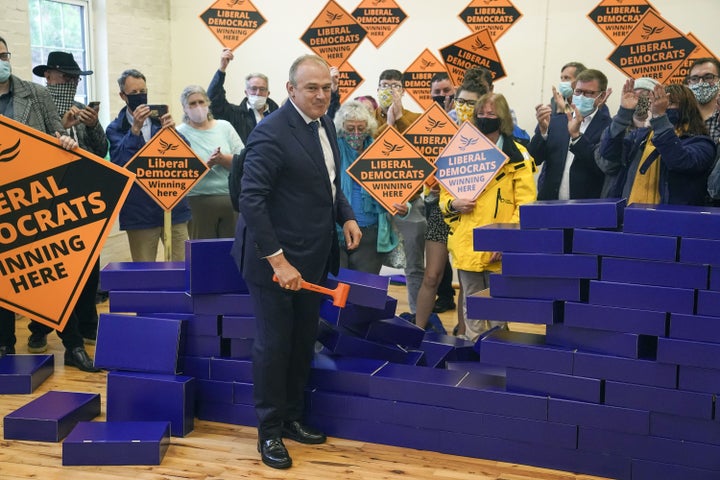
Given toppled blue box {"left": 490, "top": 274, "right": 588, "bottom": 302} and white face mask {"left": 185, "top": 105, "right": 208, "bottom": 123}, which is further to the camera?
white face mask {"left": 185, "top": 105, "right": 208, "bottom": 123}

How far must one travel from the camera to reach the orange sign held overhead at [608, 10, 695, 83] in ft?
16.8

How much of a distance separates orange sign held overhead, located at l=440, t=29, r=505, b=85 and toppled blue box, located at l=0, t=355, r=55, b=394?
3.26 m

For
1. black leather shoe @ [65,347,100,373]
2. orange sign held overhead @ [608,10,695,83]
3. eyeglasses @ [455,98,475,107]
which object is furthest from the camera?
orange sign held overhead @ [608,10,695,83]

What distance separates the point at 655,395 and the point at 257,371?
163cm

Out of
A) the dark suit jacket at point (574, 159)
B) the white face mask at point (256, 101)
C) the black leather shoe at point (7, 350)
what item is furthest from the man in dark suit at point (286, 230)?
the white face mask at point (256, 101)

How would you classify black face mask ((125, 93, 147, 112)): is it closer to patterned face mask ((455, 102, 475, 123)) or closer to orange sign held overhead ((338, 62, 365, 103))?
orange sign held overhead ((338, 62, 365, 103))

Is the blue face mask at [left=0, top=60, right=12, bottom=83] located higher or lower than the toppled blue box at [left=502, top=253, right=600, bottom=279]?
higher

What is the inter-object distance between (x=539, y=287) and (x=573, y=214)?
1.13 feet

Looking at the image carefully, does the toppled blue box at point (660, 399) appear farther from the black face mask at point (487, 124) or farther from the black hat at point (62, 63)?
the black hat at point (62, 63)

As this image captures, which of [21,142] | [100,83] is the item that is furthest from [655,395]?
[100,83]

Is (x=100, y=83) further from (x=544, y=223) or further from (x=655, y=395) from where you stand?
(x=655, y=395)

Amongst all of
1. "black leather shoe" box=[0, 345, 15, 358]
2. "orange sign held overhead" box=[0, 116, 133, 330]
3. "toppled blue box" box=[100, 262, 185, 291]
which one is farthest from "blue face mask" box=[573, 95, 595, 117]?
"black leather shoe" box=[0, 345, 15, 358]

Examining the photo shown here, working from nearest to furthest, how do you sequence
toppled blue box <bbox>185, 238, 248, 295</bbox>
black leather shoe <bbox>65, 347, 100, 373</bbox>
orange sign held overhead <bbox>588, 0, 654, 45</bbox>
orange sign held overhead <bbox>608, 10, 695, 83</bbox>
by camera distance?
toppled blue box <bbox>185, 238, 248, 295</bbox> < black leather shoe <bbox>65, 347, 100, 373</bbox> < orange sign held overhead <bbox>608, 10, 695, 83</bbox> < orange sign held overhead <bbox>588, 0, 654, 45</bbox>

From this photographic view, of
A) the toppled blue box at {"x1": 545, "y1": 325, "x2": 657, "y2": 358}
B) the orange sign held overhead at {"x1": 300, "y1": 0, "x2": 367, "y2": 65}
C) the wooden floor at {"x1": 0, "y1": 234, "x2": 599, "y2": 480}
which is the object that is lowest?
the wooden floor at {"x1": 0, "y1": 234, "x2": 599, "y2": 480}
